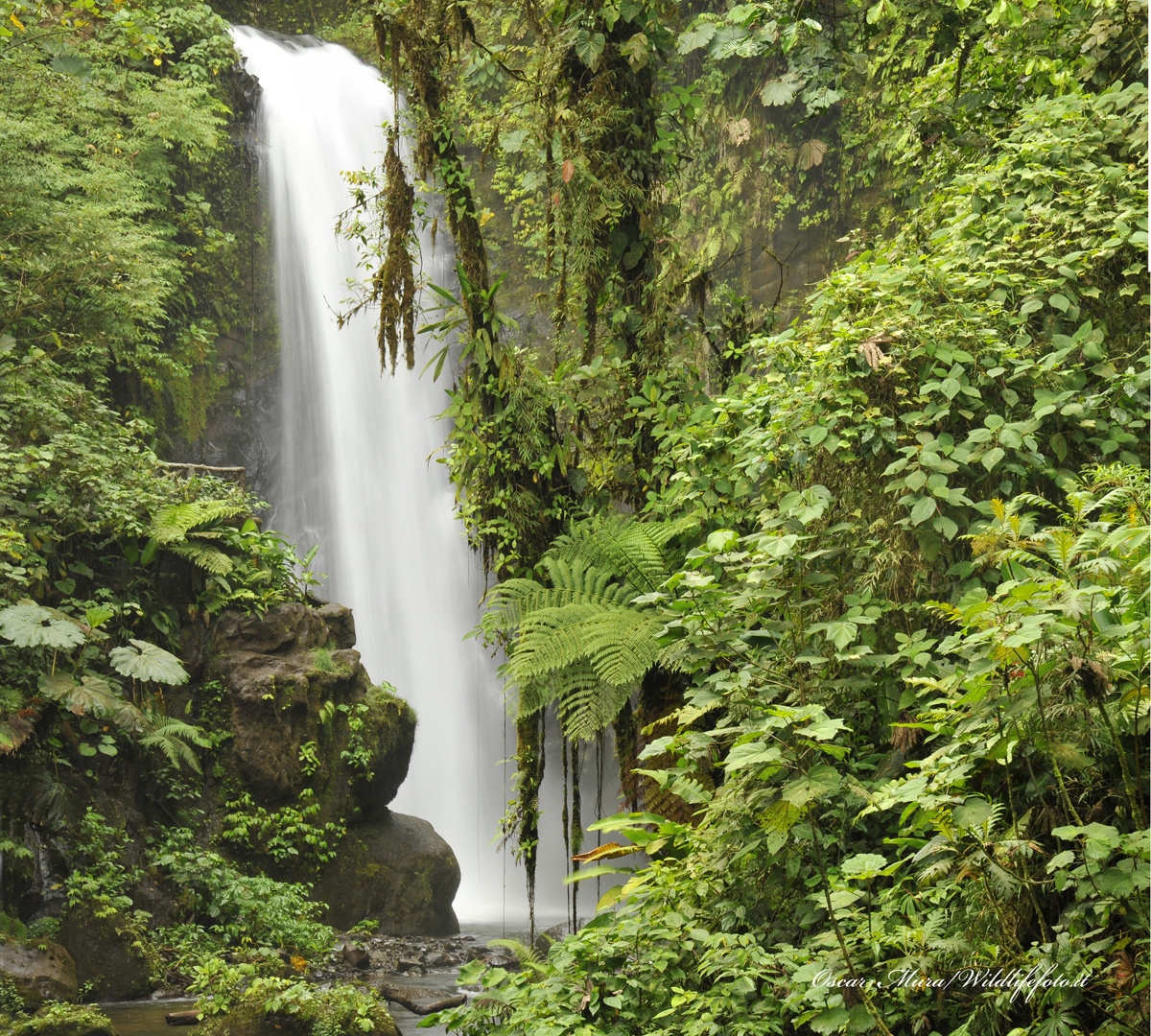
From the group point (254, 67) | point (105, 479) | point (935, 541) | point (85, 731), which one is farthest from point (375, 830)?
point (254, 67)

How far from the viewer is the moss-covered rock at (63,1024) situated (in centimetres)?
570

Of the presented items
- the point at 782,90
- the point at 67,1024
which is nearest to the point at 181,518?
the point at 67,1024

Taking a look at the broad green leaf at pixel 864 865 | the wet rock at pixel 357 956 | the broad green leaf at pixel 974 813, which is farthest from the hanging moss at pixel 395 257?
the wet rock at pixel 357 956

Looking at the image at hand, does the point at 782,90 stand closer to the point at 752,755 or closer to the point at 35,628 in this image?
the point at 752,755

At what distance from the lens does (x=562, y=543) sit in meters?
4.47

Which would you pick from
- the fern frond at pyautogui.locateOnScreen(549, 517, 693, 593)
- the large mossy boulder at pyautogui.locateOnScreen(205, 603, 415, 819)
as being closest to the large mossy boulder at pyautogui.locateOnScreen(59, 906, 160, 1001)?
the large mossy boulder at pyautogui.locateOnScreen(205, 603, 415, 819)

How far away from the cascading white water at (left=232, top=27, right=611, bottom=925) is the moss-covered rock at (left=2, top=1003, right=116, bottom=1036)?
626 cm

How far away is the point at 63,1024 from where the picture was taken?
5777mm

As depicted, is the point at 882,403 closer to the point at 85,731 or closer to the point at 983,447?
the point at 983,447

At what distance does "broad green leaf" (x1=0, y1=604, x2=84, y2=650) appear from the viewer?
7059 mm

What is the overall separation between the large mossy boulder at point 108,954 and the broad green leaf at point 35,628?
210cm

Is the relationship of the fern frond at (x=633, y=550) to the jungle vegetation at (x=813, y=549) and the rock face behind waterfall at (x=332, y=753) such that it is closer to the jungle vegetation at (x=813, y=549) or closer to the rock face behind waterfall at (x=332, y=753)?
the jungle vegetation at (x=813, y=549)

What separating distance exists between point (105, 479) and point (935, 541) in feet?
26.2

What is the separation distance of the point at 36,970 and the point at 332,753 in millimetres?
3220
